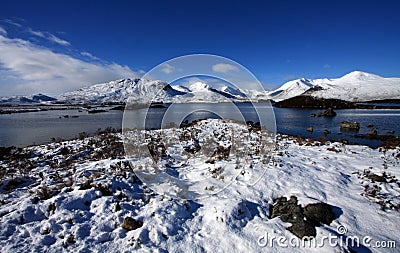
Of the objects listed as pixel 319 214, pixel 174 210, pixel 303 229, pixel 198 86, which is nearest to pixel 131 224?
pixel 174 210

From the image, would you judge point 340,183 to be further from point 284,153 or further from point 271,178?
point 284,153

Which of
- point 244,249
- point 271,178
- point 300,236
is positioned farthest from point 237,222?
point 271,178

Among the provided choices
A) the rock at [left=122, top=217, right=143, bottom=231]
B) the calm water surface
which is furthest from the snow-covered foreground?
the calm water surface

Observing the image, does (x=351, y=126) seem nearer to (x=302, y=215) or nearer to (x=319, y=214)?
(x=319, y=214)

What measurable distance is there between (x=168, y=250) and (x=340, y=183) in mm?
7349

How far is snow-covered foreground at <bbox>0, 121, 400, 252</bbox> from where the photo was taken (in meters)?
5.46

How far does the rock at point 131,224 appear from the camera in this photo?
19.7 feet

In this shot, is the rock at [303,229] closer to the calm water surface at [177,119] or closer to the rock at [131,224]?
the rock at [131,224]

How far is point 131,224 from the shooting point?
605 cm

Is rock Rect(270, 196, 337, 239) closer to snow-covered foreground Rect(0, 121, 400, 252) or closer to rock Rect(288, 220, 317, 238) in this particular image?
rock Rect(288, 220, 317, 238)

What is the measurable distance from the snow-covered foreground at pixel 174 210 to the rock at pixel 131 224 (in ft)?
0.09

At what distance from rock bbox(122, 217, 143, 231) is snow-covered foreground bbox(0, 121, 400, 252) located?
27 mm

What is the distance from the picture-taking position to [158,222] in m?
6.16

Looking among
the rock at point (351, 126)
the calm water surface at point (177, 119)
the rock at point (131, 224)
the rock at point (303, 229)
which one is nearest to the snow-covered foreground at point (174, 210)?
the rock at point (131, 224)
